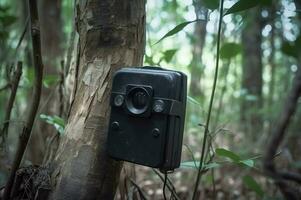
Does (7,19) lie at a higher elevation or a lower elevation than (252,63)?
higher

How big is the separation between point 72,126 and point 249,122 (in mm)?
2413

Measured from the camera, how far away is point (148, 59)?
4.45 ft

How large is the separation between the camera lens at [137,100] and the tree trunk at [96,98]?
0.34 feet

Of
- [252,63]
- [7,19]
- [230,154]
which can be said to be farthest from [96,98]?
[252,63]

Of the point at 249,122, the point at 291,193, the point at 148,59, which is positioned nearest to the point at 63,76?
the point at 148,59

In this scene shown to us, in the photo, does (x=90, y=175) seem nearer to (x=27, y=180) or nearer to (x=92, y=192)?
(x=92, y=192)

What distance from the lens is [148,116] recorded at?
2.72ft

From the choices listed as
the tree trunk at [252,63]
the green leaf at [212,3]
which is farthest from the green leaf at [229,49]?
the tree trunk at [252,63]

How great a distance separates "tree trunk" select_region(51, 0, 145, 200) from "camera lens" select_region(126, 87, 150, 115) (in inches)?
4.0

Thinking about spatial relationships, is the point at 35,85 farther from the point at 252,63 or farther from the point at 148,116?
the point at 252,63

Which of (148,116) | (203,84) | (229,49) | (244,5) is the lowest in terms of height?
(203,84)

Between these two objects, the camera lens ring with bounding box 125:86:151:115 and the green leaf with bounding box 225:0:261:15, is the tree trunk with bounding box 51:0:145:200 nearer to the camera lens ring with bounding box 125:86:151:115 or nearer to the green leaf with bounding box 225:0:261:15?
the camera lens ring with bounding box 125:86:151:115

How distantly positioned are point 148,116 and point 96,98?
0.18m

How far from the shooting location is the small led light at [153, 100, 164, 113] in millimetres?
811
